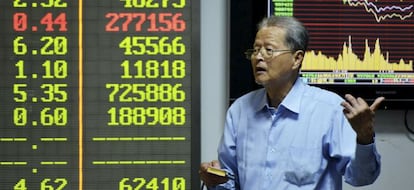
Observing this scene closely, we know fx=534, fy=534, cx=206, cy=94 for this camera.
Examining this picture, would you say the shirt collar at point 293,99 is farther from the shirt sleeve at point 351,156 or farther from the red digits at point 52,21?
the red digits at point 52,21

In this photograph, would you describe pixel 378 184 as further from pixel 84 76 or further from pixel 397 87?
pixel 84 76

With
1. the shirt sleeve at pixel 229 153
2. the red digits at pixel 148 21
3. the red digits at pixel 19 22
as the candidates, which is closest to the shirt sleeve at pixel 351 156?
the shirt sleeve at pixel 229 153

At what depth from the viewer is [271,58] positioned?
1.70 metres

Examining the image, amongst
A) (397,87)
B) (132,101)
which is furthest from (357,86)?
(132,101)

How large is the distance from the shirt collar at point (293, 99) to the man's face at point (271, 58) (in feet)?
0.19

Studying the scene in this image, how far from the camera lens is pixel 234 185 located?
1.79 metres

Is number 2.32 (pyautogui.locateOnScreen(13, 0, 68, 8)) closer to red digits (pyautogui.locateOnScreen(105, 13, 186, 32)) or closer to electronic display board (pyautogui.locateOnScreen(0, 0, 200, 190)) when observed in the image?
electronic display board (pyautogui.locateOnScreen(0, 0, 200, 190))

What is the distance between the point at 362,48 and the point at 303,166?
0.91 meters

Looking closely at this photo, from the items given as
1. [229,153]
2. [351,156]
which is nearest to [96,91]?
[229,153]

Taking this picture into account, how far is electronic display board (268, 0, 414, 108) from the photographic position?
2.35 m

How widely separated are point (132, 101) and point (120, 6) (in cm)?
40

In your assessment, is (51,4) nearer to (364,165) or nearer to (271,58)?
(271,58)

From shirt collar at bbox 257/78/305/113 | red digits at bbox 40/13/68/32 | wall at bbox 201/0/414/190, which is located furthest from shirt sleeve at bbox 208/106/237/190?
red digits at bbox 40/13/68/32

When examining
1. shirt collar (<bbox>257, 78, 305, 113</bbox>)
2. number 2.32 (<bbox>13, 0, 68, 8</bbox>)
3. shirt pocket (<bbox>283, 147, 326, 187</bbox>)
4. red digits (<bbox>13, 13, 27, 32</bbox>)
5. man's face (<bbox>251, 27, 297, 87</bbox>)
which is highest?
number 2.32 (<bbox>13, 0, 68, 8</bbox>)
